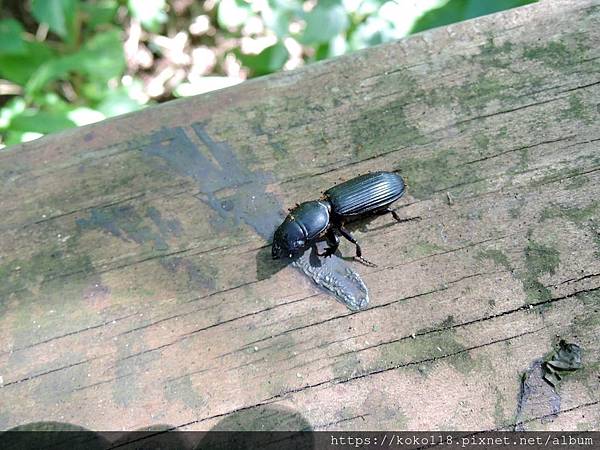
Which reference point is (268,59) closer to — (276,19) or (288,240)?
(276,19)

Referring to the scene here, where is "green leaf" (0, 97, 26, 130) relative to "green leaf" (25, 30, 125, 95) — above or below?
below

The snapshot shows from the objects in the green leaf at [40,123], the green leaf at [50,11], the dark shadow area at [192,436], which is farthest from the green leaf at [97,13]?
the dark shadow area at [192,436]

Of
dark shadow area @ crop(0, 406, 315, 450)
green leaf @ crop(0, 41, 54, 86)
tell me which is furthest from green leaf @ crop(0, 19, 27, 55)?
dark shadow area @ crop(0, 406, 315, 450)

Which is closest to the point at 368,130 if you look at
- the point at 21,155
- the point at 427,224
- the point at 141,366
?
the point at 427,224

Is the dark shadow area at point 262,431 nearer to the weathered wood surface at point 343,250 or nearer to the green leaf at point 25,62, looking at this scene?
the weathered wood surface at point 343,250

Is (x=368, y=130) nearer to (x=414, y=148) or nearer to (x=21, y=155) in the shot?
(x=414, y=148)

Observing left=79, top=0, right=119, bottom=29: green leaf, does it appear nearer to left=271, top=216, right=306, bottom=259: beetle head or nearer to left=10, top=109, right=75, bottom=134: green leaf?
left=10, top=109, right=75, bottom=134: green leaf

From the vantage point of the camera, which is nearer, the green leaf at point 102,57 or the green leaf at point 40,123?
the green leaf at point 40,123
